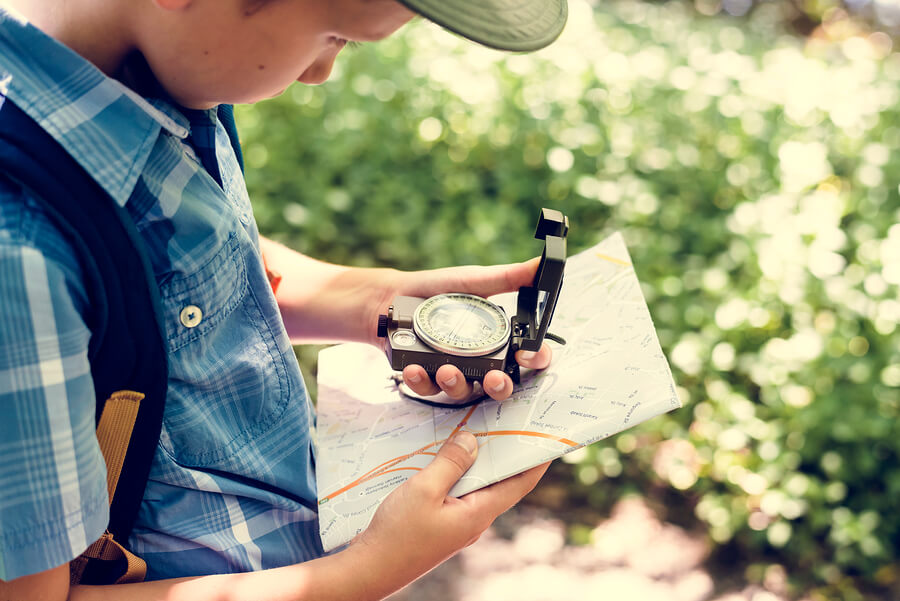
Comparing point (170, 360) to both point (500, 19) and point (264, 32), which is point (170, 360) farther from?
point (500, 19)

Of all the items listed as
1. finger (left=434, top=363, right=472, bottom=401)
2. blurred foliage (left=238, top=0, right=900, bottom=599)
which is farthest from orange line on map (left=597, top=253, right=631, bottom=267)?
blurred foliage (left=238, top=0, right=900, bottom=599)

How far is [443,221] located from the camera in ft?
9.23

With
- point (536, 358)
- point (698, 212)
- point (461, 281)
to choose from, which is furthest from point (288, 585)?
point (698, 212)

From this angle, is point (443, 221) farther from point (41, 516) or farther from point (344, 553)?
A: point (41, 516)

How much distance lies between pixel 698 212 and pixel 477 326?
74.1 inches

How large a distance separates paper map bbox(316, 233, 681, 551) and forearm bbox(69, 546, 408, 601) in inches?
2.7

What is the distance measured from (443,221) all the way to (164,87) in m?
1.93

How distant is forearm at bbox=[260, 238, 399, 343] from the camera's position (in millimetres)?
1364

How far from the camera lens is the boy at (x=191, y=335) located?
75 cm

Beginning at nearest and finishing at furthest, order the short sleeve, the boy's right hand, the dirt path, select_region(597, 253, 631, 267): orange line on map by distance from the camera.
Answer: the short sleeve, the boy's right hand, select_region(597, 253, 631, 267): orange line on map, the dirt path

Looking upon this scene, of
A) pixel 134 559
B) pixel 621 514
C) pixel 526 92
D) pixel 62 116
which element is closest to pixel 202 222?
pixel 62 116

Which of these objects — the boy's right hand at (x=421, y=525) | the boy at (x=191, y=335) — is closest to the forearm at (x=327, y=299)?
the boy at (x=191, y=335)

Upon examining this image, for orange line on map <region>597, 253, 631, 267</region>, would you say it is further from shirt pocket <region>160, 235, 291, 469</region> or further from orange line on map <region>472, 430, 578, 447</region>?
shirt pocket <region>160, 235, 291, 469</region>

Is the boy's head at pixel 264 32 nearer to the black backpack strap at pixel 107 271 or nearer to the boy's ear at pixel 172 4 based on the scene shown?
the boy's ear at pixel 172 4
